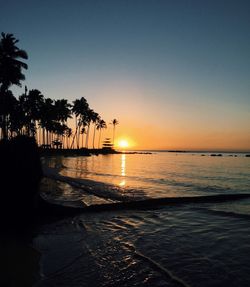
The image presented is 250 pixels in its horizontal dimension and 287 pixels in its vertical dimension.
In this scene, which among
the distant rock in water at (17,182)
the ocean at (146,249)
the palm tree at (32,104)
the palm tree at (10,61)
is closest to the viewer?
the ocean at (146,249)

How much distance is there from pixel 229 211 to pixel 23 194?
9191 millimetres

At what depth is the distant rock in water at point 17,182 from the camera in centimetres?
976

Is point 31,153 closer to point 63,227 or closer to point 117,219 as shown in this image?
point 63,227

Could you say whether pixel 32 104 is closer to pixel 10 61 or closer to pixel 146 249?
pixel 10 61

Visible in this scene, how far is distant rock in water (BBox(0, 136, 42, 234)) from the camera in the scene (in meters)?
9.76

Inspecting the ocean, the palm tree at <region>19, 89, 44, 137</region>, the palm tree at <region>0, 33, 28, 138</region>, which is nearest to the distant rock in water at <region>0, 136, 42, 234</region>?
the ocean

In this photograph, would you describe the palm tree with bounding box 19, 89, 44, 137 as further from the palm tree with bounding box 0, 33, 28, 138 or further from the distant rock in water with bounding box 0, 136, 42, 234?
the distant rock in water with bounding box 0, 136, 42, 234

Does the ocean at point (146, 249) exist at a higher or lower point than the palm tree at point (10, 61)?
lower

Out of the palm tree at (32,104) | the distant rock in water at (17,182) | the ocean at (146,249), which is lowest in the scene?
the ocean at (146,249)

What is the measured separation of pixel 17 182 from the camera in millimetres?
10117

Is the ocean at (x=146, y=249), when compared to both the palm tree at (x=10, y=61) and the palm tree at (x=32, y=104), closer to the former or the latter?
the palm tree at (x=10, y=61)

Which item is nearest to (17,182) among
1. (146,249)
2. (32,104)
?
(146,249)

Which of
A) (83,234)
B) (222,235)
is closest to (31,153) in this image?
(83,234)

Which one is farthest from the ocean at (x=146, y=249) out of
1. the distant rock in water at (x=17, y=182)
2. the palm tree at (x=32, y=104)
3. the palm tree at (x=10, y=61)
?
the palm tree at (x=32, y=104)
